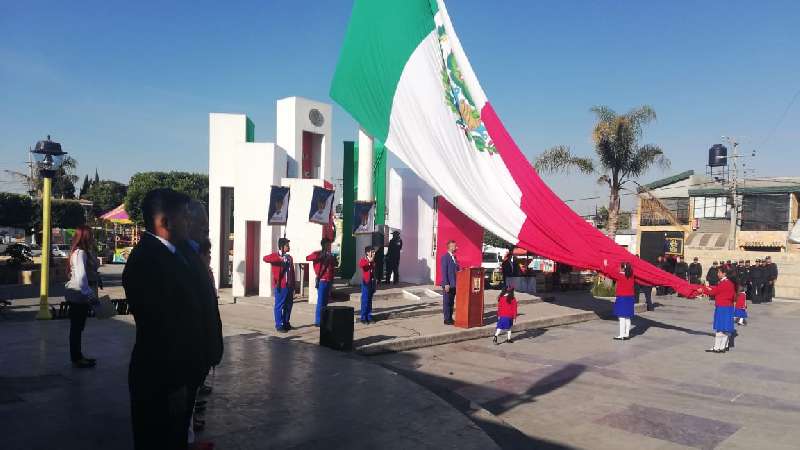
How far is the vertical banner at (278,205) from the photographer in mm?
12433

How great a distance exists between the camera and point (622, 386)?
827cm

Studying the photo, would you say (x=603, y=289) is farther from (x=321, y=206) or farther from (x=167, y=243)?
(x=167, y=243)

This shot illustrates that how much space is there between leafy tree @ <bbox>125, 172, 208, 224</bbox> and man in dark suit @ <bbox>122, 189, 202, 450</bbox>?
1699 inches

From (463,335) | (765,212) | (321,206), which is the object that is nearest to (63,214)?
(321,206)

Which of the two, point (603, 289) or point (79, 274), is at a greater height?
point (79, 274)

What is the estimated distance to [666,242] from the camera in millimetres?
30734

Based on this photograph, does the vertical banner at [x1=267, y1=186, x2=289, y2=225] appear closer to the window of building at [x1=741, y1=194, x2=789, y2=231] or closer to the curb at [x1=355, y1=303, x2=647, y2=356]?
the curb at [x1=355, y1=303, x2=647, y2=356]

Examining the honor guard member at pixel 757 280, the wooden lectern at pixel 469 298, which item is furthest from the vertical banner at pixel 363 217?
the honor guard member at pixel 757 280

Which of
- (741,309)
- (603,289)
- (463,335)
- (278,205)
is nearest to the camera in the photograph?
(463,335)

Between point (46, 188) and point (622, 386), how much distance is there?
10175 millimetres

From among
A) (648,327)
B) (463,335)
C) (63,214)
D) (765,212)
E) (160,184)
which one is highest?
(160,184)

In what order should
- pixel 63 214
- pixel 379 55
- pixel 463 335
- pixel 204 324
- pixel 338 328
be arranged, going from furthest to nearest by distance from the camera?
pixel 63 214 < pixel 379 55 < pixel 463 335 < pixel 338 328 < pixel 204 324

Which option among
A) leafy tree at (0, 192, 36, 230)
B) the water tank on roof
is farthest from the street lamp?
the water tank on roof

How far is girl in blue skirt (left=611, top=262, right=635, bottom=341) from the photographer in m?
11.4
